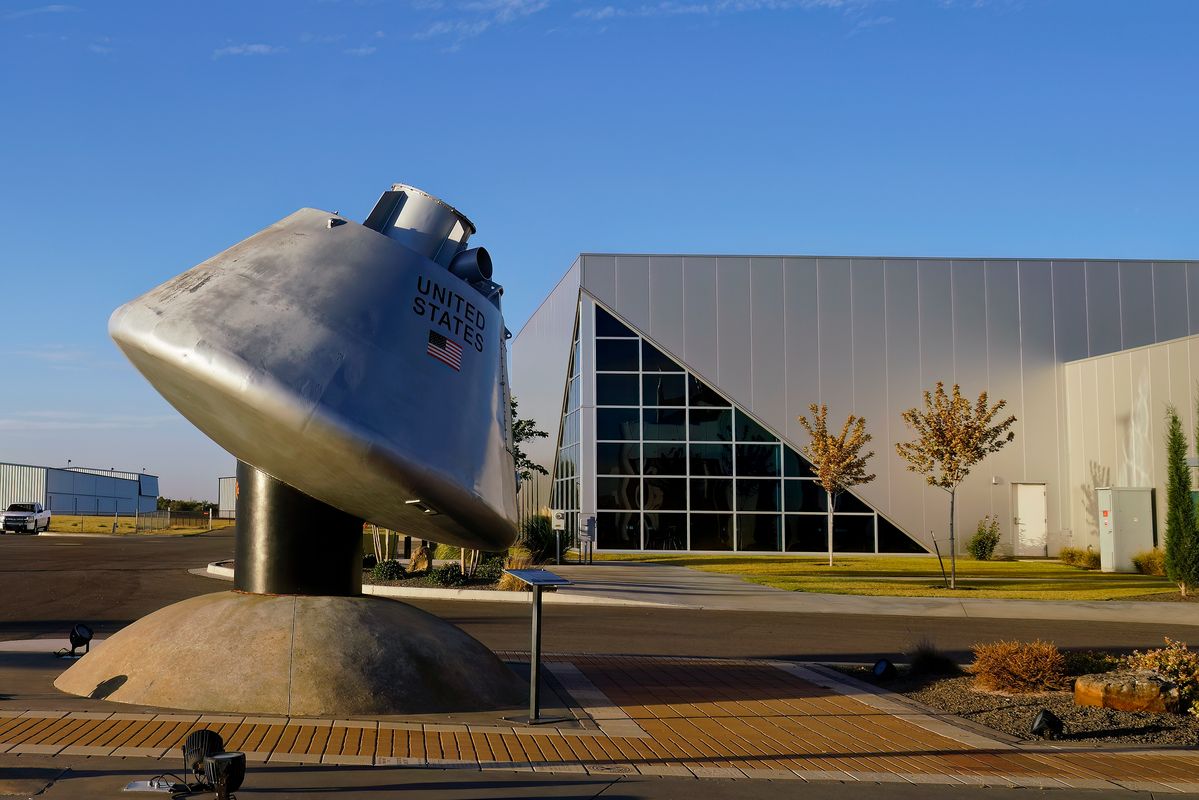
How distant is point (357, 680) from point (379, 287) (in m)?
2.97

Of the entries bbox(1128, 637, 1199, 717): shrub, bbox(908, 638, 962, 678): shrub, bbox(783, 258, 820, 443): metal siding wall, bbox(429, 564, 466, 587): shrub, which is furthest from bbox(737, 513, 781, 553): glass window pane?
bbox(1128, 637, 1199, 717): shrub

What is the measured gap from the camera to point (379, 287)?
836cm

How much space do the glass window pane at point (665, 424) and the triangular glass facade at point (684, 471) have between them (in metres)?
0.03

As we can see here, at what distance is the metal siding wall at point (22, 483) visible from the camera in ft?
256

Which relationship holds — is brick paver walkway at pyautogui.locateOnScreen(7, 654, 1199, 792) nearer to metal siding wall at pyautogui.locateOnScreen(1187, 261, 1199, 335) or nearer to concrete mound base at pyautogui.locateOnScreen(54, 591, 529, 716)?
concrete mound base at pyautogui.locateOnScreen(54, 591, 529, 716)

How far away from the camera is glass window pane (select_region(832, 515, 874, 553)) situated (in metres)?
36.9

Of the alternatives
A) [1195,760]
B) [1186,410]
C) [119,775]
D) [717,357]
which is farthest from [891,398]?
[119,775]

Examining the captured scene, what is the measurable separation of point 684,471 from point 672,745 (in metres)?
29.7

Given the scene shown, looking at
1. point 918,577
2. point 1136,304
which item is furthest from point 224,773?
point 1136,304

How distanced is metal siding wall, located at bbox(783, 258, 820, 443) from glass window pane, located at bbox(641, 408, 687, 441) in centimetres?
360

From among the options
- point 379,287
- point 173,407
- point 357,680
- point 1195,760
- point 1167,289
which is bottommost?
point 1195,760

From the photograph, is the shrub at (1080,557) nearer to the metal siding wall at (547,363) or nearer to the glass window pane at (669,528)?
the glass window pane at (669,528)

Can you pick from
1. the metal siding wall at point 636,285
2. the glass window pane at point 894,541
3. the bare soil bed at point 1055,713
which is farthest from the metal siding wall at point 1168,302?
the bare soil bed at point 1055,713

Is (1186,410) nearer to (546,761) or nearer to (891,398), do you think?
(891,398)
